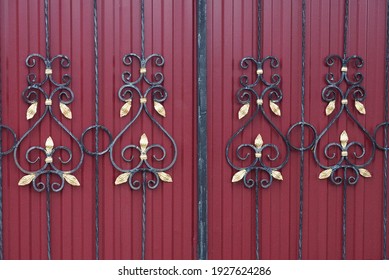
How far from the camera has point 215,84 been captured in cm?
192

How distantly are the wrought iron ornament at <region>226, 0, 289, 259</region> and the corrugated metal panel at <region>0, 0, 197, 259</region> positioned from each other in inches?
6.3

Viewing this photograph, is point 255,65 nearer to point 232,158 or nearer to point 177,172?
point 232,158

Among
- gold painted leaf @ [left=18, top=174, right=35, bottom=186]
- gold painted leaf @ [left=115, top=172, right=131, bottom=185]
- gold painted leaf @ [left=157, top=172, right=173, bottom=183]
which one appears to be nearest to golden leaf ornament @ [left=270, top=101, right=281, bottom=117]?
gold painted leaf @ [left=157, top=172, right=173, bottom=183]

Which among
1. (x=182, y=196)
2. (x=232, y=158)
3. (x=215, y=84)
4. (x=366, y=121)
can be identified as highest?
(x=215, y=84)

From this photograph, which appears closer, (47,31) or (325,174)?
(47,31)

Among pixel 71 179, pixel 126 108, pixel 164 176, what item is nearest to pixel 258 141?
pixel 164 176

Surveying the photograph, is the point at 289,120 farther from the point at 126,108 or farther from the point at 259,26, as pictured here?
the point at 126,108

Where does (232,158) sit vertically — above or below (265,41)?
below

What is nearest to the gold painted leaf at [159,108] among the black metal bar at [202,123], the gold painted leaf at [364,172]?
the black metal bar at [202,123]

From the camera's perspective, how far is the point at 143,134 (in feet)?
6.27

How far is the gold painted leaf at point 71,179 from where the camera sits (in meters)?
1.89

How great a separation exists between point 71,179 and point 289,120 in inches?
29.0
